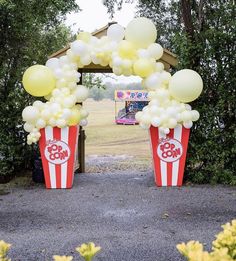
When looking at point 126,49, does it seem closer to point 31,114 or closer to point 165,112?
point 165,112

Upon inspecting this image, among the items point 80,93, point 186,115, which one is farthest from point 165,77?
point 80,93

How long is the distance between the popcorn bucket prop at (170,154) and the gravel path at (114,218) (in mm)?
289

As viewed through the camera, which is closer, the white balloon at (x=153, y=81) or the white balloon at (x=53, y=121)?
the white balloon at (x=153, y=81)

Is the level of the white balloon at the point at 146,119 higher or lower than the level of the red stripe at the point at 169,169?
higher

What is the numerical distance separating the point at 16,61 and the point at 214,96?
13.8 ft

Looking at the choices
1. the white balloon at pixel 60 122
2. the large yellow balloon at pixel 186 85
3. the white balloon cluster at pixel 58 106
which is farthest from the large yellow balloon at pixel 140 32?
the white balloon at pixel 60 122

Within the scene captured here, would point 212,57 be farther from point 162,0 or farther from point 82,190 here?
point 162,0

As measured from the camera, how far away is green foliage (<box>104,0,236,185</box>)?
795 cm

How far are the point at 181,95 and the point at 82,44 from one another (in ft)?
6.51

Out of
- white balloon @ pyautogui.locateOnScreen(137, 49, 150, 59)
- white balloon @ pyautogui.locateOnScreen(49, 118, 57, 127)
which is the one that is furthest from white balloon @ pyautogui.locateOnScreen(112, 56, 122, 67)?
white balloon @ pyautogui.locateOnScreen(49, 118, 57, 127)

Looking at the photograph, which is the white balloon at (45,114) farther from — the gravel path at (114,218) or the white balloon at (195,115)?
the white balloon at (195,115)

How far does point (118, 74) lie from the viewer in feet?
24.8

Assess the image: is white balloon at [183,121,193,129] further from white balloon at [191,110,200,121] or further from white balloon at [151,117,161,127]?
white balloon at [151,117,161,127]

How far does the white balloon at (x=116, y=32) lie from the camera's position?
24.3ft
